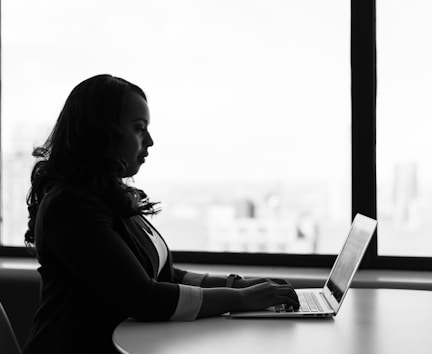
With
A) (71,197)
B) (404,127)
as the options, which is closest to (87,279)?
(71,197)

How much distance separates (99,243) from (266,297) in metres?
0.42

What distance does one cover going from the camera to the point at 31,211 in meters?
1.77

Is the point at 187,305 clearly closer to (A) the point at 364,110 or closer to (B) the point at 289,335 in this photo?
(B) the point at 289,335

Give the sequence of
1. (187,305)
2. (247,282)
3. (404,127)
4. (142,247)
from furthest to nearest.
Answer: (404,127) < (247,282) < (142,247) < (187,305)

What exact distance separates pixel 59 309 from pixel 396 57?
5.68 feet

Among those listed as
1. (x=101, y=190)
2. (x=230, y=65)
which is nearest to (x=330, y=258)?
(x=230, y=65)

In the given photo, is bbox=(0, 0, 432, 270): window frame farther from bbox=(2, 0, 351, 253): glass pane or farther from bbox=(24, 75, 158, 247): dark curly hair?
bbox=(24, 75, 158, 247): dark curly hair

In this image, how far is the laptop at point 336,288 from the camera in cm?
159

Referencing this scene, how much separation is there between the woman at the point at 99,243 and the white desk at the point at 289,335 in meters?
0.06

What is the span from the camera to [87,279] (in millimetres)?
1521

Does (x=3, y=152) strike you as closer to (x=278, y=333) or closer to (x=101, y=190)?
(x=101, y=190)

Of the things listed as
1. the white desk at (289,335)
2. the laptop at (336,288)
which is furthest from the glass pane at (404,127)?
the white desk at (289,335)


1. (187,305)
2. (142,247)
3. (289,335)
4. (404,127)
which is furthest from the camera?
(404,127)

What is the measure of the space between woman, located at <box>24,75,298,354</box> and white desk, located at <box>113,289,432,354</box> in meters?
0.06
